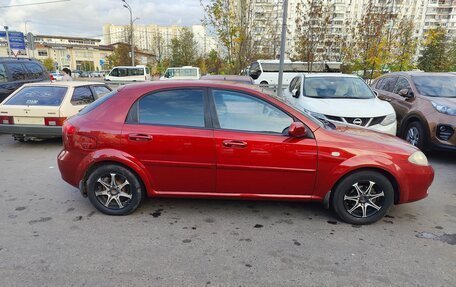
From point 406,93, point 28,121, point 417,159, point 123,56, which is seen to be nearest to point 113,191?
point 417,159

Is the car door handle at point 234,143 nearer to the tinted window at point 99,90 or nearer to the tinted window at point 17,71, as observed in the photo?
the tinted window at point 99,90

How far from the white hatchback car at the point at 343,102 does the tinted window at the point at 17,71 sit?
760cm

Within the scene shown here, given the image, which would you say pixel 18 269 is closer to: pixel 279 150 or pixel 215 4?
pixel 279 150

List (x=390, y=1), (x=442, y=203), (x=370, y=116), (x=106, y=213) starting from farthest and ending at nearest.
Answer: (x=390, y=1) → (x=370, y=116) → (x=442, y=203) → (x=106, y=213)

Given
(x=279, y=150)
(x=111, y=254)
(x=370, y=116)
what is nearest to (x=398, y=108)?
(x=370, y=116)

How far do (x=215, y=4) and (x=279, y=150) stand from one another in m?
12.5

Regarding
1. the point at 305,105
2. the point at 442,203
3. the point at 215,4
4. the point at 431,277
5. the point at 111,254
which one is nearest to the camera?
the point at 431,277

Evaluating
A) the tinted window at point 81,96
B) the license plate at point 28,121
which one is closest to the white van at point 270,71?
the tinted window at point 81,96

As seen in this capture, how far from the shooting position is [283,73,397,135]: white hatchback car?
5746 mm

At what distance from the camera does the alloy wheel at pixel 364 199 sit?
133 inches

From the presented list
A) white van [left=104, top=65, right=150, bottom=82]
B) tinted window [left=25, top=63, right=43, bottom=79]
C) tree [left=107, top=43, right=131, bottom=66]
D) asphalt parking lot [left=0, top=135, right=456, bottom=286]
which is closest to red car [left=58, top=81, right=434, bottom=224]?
asphalt parking lot [left=0, top=135, right=456, bottom=286]

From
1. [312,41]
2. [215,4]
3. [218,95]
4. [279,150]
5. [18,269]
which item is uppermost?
[215,4]

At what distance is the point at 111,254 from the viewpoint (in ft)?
9.27

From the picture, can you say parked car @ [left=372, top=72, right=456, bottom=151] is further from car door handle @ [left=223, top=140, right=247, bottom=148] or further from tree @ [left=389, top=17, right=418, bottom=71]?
tree @ [left=389, top=17, right=418, bottom=71]
